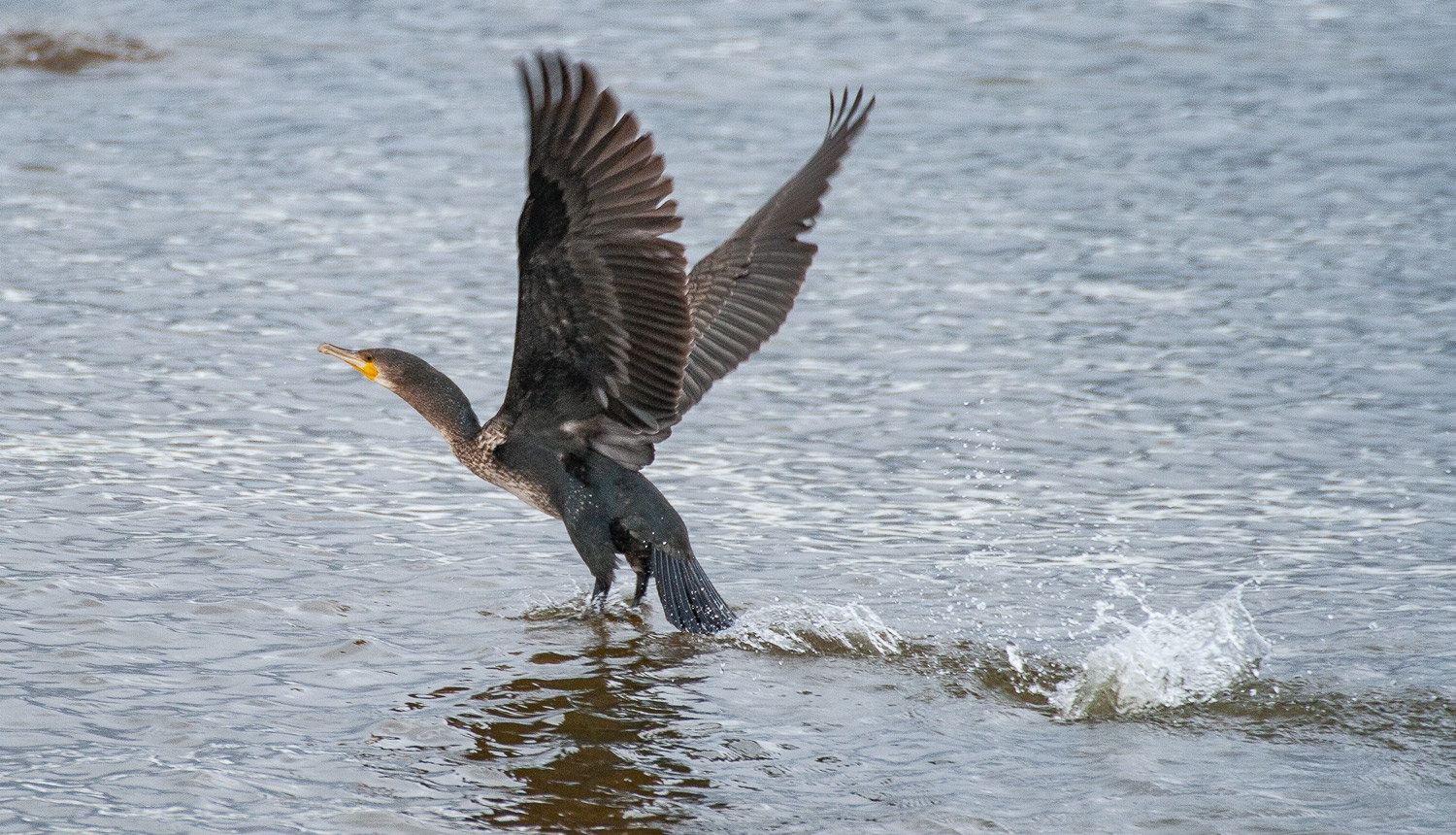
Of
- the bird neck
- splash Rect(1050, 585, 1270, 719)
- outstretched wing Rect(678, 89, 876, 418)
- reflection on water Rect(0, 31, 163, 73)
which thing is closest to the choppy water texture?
splash Rect(1050, 585, 1270, 719)

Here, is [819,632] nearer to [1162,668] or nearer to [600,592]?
[600,592]

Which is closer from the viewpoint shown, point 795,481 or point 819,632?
point 819,632

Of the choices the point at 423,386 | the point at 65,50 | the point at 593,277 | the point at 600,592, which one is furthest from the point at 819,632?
the point at 65,50

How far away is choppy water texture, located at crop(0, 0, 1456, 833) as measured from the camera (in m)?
4.13

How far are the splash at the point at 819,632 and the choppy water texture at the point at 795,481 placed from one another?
0.05ft

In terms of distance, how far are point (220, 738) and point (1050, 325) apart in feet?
15.5

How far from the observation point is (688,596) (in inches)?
197

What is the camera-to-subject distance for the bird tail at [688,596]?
4.94 meters

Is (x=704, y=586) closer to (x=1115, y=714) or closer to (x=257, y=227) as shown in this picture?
(x=1115, y=714)

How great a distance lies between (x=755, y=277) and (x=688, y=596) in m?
1.46

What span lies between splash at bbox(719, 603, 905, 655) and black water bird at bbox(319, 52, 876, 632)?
0.12 meters

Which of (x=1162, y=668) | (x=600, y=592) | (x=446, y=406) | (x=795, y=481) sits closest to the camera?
(x=1162, y=668)

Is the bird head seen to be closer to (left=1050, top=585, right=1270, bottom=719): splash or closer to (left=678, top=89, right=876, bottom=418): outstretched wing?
(left=678, top=89, right=876, bottom=418): outstretched wing

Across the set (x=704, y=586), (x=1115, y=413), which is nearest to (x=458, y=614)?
(x=704, y=586)
